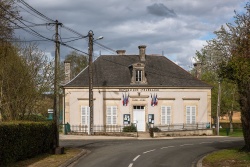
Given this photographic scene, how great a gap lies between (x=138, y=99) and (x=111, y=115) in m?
3.23

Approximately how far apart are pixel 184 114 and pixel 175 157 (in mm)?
21925

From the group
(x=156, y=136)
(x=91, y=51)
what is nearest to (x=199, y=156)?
(x=156, y=136)

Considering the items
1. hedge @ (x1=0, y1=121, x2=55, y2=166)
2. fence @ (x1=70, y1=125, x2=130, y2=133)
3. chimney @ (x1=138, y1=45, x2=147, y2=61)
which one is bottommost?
fence @ (x1=70, y1=125, x2=130, y2=133)

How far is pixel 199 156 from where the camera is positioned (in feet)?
68.2

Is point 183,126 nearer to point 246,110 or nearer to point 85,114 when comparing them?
point 85,114

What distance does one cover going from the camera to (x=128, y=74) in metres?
42.3

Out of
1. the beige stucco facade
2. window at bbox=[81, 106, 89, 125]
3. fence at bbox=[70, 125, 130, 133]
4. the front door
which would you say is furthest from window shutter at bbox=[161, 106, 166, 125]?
window at bbox=[81, 106, 89, 125]

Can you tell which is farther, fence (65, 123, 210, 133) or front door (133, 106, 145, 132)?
front door (133, 106, 145, 132)

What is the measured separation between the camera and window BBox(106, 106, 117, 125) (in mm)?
40938

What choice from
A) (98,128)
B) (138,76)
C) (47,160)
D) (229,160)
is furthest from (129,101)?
(229,160)

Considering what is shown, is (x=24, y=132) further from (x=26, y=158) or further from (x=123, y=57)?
(x=123, y=57)

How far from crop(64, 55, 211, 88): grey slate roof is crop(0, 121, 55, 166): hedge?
1984 cm

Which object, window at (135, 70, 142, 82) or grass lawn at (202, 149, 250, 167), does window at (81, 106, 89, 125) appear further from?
grass lawn at (202, 149, 250, 167)

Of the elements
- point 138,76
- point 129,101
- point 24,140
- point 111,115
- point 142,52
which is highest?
point 142,52
